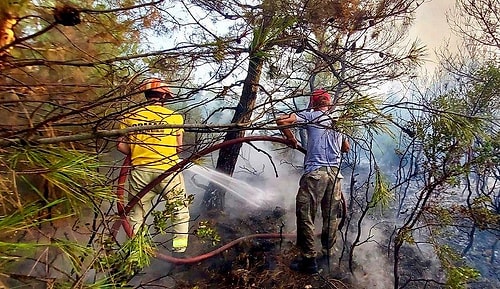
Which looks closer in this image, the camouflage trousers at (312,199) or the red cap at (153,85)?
the red cap at (153,85)

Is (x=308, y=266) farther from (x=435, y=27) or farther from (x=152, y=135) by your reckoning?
(x=435, y=27)

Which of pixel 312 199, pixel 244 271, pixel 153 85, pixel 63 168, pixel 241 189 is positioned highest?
pixel 153 85

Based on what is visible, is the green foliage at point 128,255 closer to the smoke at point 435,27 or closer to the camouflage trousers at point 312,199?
the camouflage trousers at point 312,199

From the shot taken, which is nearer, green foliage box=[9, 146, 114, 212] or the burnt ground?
green foliage box=[9, 146, 114, 212]

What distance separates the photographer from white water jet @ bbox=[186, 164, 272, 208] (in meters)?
5.35

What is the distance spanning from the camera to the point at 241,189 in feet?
21.3

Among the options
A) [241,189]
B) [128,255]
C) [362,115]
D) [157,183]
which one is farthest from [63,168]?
[241,189]

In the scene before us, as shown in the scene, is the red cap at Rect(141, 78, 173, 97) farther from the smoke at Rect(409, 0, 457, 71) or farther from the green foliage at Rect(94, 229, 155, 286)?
the smoke at Rect(409, 0, 457, 71)

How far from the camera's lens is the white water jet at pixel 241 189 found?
5.35 metres

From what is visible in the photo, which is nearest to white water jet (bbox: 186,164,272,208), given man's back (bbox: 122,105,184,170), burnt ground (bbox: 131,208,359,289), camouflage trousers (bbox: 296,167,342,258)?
burnt ground (bbox: 131,208,359,289)

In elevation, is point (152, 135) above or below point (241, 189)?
above

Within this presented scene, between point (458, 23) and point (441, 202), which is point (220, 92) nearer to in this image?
point (441, 202)

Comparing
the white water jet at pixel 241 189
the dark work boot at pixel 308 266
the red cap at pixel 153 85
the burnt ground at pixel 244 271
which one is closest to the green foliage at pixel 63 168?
the red cap at pixel 153 85

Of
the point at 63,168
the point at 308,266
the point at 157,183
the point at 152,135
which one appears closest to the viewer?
the point at 63,168
